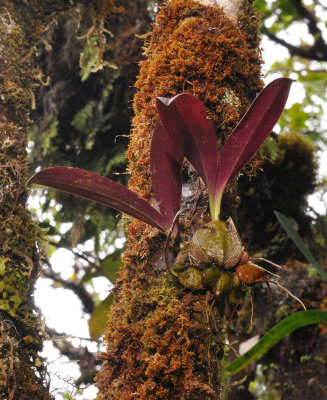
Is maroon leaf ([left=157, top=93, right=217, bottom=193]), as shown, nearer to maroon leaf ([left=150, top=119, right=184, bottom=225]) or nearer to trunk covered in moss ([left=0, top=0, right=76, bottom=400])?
maroon leaf ([left=150, top=119, right=184, bottom=225])

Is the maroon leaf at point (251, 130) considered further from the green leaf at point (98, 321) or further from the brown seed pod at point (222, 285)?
the green leaf at point (98, 321)

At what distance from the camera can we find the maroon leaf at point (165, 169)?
0.83 m

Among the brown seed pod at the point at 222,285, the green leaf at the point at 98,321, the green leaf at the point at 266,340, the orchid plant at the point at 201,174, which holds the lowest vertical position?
the brown seed pod at the point at 222,285

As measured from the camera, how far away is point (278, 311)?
6.54ft

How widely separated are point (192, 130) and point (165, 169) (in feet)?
0.37

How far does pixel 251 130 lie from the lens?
797 mm

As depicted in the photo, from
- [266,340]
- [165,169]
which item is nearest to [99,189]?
[165,169]

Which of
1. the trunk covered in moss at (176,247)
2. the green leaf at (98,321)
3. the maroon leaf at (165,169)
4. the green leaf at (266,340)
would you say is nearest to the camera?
the trunk covered in moss at (176,247)

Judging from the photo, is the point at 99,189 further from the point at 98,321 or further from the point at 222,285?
the point at 98,321

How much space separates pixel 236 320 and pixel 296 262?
17.3 inches

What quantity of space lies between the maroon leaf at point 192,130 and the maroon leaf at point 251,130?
22 mm

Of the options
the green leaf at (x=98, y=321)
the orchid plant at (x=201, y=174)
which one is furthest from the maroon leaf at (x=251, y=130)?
the green leaf at (x=98, y=321)

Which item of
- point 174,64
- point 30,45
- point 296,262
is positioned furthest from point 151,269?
point 296,262

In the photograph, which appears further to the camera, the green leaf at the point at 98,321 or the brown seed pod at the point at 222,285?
the green leaf at the point at 98,321
